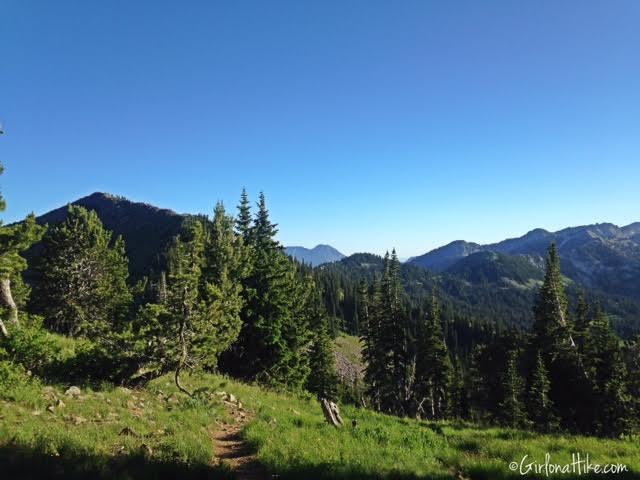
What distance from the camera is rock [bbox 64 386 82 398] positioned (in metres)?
12.8

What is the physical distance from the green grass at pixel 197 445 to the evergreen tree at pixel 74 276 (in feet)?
88.3

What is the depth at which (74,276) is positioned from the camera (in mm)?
37844

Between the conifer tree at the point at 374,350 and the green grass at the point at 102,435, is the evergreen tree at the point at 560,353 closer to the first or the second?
the conifer tree at the point at 374,350

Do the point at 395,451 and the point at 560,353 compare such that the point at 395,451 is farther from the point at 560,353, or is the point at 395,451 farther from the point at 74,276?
the point at 74,276

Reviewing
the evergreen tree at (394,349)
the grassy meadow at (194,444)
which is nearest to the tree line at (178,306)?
the grassy meadow at (194,444)

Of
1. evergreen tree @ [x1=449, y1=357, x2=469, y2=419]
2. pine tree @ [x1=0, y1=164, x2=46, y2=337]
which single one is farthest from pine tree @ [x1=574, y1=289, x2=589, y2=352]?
pine tree @ [x1=0, y1=164, x2=46, y2=337]

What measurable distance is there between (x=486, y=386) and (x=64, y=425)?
54.0 meters

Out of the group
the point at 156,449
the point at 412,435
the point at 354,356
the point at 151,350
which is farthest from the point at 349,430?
the point at 354,356

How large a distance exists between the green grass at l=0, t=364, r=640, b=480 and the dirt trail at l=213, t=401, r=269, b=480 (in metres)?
0.26

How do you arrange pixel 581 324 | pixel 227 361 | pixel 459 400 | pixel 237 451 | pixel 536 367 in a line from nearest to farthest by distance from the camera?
pixel 237 451 → pixel 227 361 → pixel 536 367 → pixel 581 324 → pixel 459 400

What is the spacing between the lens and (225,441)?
12.5 m

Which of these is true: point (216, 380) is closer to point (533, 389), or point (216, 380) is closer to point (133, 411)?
point (133, 411)

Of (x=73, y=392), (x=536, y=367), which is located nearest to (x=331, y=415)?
(x=73, y=392)

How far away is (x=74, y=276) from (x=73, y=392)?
29.1 m
